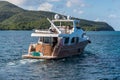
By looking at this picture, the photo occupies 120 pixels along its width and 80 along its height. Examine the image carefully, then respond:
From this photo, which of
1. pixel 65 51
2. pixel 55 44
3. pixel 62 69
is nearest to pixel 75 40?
pixel 65 51

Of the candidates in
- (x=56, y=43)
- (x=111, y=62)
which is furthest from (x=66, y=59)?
(x=111, y=62)

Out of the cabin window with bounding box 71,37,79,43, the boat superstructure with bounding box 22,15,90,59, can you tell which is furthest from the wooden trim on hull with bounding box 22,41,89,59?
the cabin window with bounding box 71,37,79,43

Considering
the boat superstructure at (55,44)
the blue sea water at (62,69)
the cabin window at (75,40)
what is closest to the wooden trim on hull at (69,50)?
the boat superstructure at (55,44)

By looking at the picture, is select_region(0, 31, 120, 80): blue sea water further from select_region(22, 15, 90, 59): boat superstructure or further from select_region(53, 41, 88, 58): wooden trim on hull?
select_region(22, 15, 90, 59): boat superstructure

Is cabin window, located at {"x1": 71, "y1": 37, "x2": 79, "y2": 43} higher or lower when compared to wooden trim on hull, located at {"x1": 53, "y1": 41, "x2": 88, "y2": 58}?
higher

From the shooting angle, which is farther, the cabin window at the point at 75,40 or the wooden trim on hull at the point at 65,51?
the cabin window at the point at 75,40

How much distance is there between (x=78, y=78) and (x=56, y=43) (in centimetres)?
1513

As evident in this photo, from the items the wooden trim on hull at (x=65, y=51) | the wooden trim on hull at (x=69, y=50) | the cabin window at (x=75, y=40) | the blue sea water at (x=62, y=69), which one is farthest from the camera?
the cabin window at (x=75, y=40)

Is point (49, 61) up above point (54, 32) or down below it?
below

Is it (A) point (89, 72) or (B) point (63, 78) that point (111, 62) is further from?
(B) point (63, 78)

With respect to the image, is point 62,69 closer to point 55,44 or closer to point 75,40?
point 55,44

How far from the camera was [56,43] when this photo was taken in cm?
5188

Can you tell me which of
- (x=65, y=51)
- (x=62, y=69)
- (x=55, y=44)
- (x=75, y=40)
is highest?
(x=75, y=40)

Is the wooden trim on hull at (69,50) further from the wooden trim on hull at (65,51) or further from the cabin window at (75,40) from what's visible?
the cabin window at (75,40)
